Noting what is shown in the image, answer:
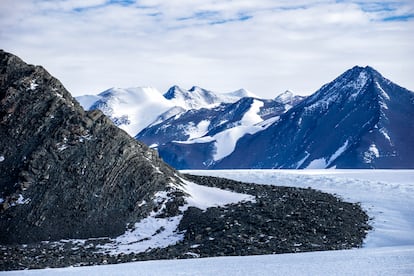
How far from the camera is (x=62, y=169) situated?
41.9m

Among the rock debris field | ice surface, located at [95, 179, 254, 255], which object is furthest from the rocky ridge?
ice surface, located at [95, 179, 254, 255]

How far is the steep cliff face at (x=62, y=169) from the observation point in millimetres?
39094

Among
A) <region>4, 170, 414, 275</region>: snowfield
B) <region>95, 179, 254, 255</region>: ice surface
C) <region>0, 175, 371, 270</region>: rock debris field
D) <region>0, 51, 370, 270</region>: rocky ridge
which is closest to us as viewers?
<region>4, 170, 414, 275</region>: snowfield

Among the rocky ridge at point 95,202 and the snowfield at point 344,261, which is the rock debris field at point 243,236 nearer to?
the rocky ridge at point 95,202

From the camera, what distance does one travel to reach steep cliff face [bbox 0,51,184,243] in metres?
39.1

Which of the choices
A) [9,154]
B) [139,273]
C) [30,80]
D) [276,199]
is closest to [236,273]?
[139,273]

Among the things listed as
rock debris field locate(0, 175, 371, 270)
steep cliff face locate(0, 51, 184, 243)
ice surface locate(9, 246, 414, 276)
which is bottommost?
ice surface locate(9, 246, 414, 276)

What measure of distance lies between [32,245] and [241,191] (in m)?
16.9

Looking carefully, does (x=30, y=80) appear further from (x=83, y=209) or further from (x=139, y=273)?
(x=139, y=273)

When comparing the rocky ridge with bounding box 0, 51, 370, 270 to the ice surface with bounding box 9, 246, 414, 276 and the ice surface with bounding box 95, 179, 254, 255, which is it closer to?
the ice surface with bounding box 95, 179, 254, 255

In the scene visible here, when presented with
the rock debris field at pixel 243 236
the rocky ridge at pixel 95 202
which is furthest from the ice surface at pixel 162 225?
the rock debris field at pixel 243 236

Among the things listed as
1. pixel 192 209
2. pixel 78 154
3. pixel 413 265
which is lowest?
pixel 413 265

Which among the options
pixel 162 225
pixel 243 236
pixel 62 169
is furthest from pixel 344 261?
pixel 62 169

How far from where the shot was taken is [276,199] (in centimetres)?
4528
